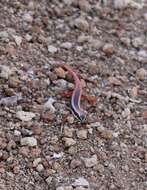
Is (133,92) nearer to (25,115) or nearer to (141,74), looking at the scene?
(141,74)

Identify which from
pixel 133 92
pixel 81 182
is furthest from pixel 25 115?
pixel 133 92

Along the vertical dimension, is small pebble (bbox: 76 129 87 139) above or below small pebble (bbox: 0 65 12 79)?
below

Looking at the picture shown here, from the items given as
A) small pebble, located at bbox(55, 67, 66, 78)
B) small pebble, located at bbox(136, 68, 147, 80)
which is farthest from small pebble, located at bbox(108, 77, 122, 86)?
small pebble, located at bbox(55, 67, 66, 78)

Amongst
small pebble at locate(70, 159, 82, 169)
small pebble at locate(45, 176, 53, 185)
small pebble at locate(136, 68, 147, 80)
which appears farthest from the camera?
small pebble at locate(136, 68, 147, 80)

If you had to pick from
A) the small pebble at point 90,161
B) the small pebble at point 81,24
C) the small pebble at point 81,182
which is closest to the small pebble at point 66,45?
the small pebble at point 81,24

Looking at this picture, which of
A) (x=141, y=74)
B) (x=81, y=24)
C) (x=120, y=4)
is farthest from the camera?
(x=120, y=4)

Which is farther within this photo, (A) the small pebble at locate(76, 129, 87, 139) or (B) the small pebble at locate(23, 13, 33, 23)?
(B) the small pebble at locate(23, 13, 33, 23)

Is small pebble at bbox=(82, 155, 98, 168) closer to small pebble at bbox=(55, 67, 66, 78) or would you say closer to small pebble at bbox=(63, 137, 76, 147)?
small pebble at bbox=(63, 137, 76, 147)

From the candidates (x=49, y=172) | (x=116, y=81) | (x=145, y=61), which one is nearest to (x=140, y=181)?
(x=49, y=172)

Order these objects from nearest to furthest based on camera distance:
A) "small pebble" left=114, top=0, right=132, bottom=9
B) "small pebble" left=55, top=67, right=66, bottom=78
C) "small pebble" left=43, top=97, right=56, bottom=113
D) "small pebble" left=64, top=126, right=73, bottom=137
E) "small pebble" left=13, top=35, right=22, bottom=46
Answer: "small pebble" left=64, top=126, right=73, bottom=137 → "small pebble" left=43, top=97, right=56, bottom=113 → "small pebble" left=55, top=67, right=66, bottom=78 → "small pebble" left=13, top=35, right=22, bottom=46 → "small pebble" left=114, top=0, right=132, bottom=9

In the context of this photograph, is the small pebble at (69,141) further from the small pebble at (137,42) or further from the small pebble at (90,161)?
the small pebble at (137,42)
